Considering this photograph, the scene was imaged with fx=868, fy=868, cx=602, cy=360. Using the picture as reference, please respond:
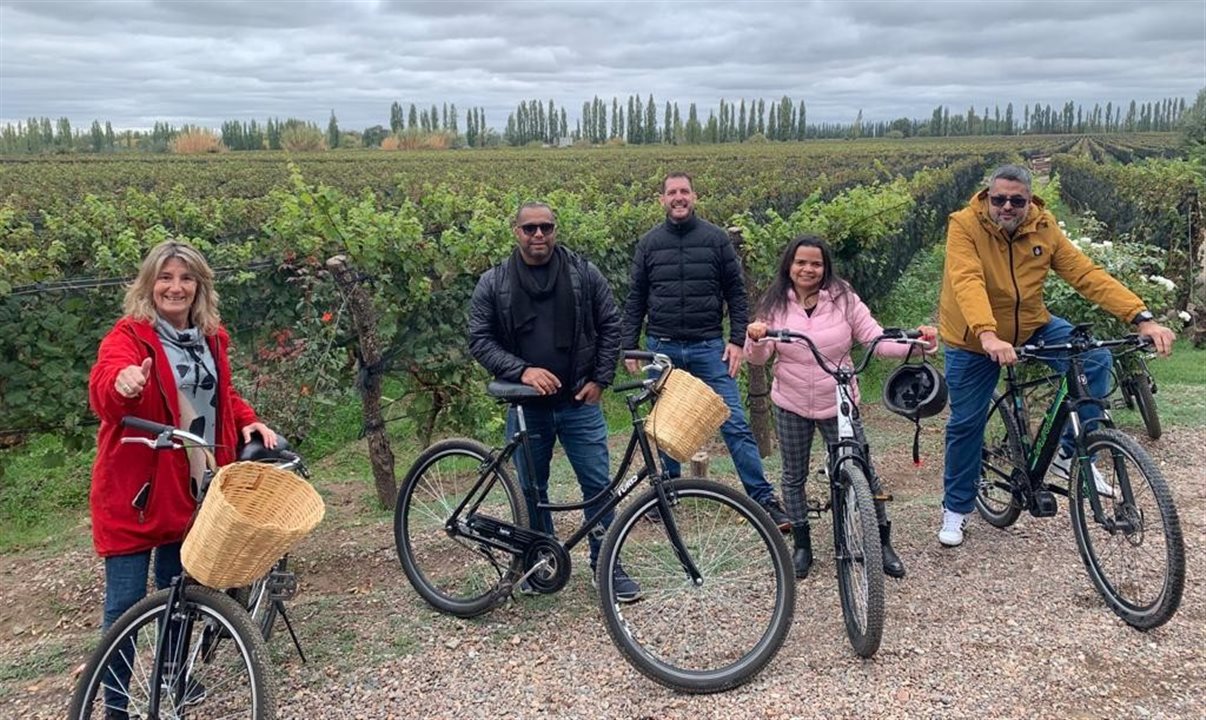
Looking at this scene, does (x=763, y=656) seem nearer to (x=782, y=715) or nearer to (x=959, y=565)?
(x=782, y=715)

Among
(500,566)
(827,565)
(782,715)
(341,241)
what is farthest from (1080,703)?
(341,241)

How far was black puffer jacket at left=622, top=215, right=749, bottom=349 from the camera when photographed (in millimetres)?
5199

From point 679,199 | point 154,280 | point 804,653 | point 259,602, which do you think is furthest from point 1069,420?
point 154,280

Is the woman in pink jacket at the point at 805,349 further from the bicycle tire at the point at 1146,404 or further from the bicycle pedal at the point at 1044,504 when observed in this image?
the bicycle tire at the point at 1146,404

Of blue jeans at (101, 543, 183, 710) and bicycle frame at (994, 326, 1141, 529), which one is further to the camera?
bicycle frame at (994, 326, 1141, 529)

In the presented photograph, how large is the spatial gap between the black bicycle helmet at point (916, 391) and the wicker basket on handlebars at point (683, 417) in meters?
1.03

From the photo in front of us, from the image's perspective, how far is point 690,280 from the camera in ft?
17.1

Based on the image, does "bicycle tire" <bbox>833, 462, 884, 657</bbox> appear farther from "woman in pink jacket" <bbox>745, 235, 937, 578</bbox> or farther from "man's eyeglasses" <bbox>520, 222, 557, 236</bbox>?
"man's eyeglasses" <bbox>520, 222, 557, 236</bbox>

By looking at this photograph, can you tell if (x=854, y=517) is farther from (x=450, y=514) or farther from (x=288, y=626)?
(x=288, y=626)

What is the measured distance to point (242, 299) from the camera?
6.35m

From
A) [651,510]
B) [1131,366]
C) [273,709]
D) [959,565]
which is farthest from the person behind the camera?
[1131,366]

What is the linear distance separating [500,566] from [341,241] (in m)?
2.96

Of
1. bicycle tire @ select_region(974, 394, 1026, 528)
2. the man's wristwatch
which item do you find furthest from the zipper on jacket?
the man's wristwatch

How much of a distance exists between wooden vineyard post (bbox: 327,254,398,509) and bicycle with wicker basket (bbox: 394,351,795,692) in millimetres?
1526
